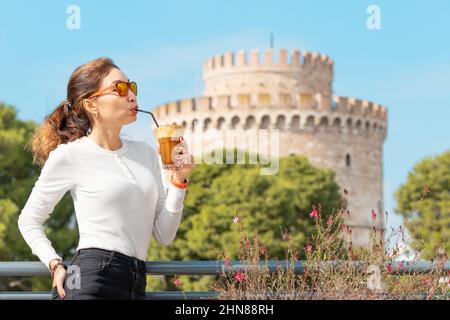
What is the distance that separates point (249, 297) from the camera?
169 inches

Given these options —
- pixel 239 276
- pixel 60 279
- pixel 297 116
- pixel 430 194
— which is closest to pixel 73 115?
pixel 60 279

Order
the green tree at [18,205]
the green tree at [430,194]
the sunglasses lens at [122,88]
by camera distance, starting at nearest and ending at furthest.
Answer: the sunglasses lens at [122,88], the green tree at [18,205], the green tree at [430,194]

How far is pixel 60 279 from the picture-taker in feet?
13.6

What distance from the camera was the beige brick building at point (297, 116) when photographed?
47000 mm

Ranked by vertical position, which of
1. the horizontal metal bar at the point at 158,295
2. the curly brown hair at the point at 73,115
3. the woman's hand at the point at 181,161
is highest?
the curly brown hair at the point at 73,115

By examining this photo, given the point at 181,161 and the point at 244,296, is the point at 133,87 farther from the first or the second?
the point at 244,296

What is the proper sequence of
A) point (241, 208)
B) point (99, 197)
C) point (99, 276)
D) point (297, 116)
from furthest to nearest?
point (297, 116) → point (241, 208) → point (99, 197) → point (99, 276)

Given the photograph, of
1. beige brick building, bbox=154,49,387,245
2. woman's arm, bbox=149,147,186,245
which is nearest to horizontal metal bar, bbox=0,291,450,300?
woman's arm, bbox=149,147,186,245

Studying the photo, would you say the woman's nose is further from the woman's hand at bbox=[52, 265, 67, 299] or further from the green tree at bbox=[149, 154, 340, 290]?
the green tree at bbox=[149, 154, 340, 290]

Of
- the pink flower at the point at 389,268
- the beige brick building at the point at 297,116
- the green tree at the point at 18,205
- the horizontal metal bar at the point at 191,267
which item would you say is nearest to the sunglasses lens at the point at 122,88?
the horizontal metal bar at the point at 191,267

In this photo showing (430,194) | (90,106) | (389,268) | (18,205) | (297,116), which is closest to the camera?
(90,106)

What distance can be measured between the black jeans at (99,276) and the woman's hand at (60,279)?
2 centimetres

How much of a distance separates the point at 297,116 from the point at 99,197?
144 feet

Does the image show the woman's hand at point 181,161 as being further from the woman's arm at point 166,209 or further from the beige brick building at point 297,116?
the beige brick building at point 297,116
